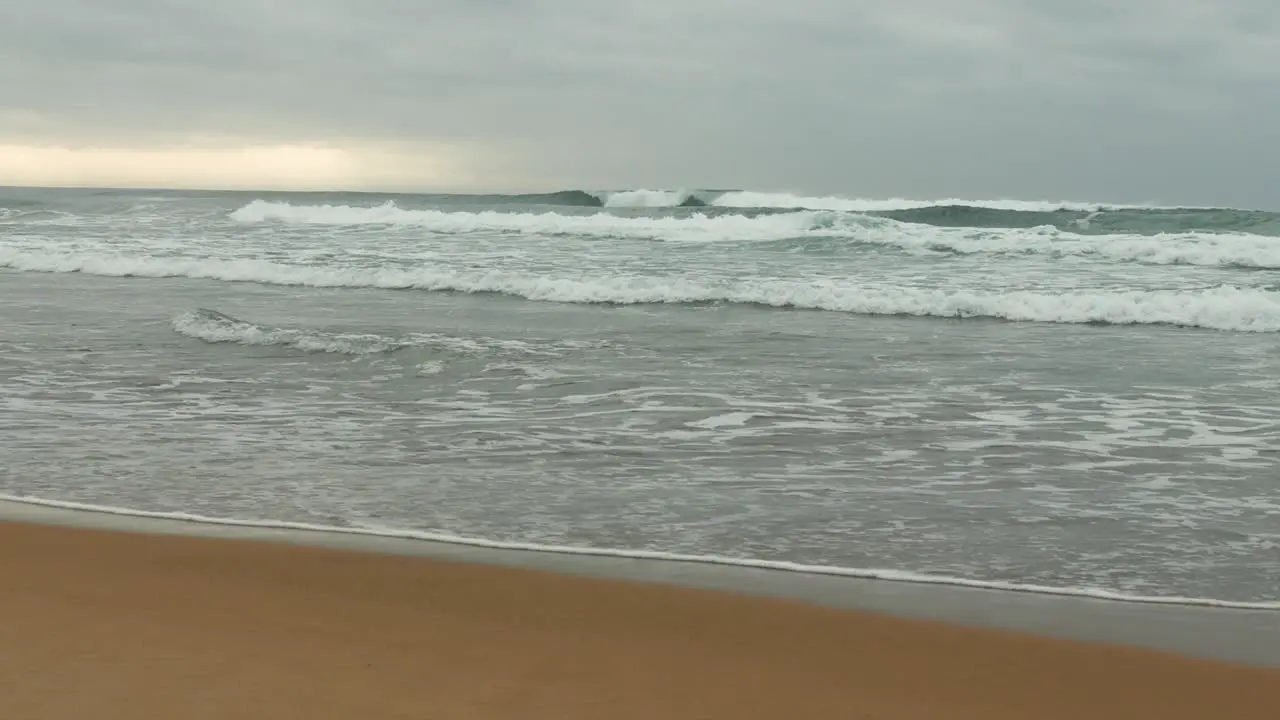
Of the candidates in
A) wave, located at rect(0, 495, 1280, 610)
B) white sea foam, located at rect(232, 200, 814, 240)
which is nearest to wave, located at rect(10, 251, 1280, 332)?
wave, located at rect(0, 495, 1280, 610)

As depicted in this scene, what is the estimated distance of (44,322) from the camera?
12.0 metres

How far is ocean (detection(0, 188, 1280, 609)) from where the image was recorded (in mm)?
4828

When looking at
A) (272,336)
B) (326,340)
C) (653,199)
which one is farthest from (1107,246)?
(653,199)

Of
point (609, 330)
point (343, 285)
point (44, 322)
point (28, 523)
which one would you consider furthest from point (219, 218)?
point (28, 523)

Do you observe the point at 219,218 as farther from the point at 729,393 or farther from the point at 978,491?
the point at 978,491

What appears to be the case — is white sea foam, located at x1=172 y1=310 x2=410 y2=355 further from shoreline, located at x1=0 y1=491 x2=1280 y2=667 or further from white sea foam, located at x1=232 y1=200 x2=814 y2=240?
white sea foam, located at x1=232 y1=200 x2=814 y2=240

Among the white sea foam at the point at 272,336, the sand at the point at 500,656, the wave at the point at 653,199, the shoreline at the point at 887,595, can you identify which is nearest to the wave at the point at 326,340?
the white sea foam at the point at 272,336

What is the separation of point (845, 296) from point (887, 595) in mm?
11156

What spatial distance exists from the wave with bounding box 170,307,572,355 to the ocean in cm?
5

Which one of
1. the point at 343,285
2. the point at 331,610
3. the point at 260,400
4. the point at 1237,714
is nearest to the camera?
the point at 1237,714

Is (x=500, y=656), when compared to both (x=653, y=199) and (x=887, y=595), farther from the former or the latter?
(x=653, y=199)

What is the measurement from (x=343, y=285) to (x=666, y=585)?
1379 cm

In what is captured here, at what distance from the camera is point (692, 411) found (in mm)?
7570

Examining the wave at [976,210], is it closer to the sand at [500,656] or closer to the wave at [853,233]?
the wave at [853,233]
